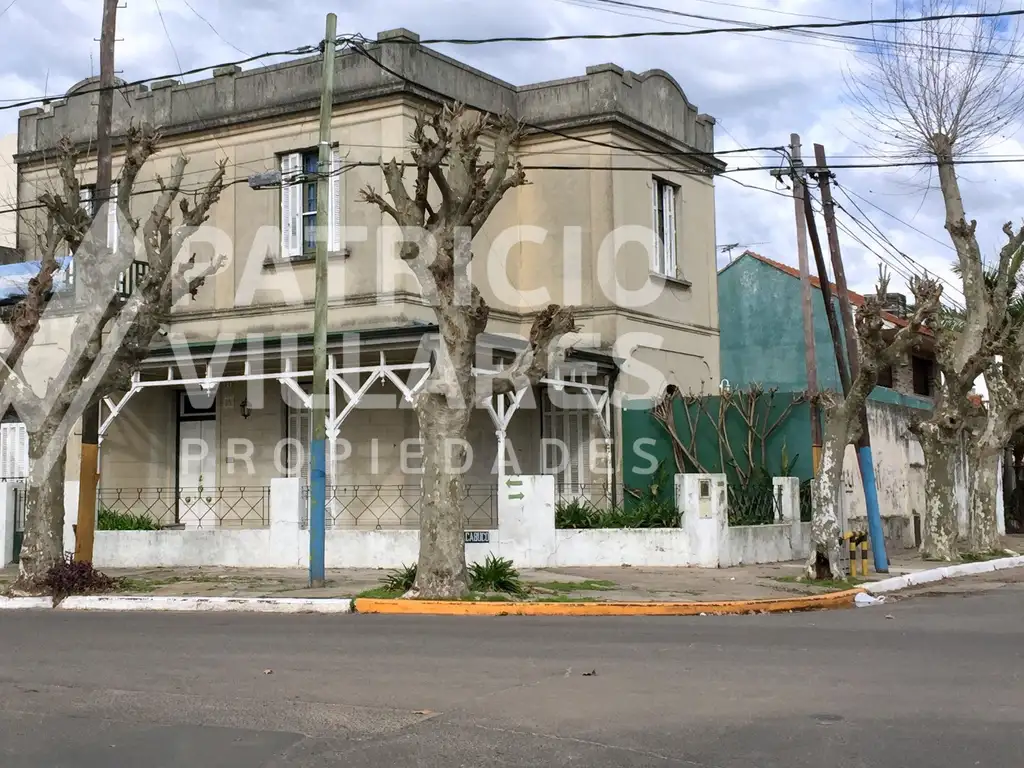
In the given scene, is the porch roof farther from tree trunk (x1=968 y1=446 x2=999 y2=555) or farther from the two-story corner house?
tree trunk (x1=968 y1=446 x2=999 y2=555)

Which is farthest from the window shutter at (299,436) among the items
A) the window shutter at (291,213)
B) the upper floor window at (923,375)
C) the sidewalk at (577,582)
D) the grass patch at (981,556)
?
the upper floor window at (923,375)

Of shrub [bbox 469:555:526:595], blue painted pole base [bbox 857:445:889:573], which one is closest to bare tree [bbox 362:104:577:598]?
shrub [bbox 469:555:526:595]

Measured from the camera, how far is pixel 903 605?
48.0 feet

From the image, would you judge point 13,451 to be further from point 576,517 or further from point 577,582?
point 577,582

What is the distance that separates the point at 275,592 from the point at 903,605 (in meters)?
8.07

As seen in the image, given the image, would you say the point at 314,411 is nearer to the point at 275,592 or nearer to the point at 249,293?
the point at 275,592

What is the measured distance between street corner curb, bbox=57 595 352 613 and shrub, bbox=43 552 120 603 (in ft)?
0.65

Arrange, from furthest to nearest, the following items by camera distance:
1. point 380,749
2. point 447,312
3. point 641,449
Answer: point 641,449 < point 447,312 < point 380,749

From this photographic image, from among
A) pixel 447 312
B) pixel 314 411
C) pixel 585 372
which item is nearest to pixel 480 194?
pixel 447 312

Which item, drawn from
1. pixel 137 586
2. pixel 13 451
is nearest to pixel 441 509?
pixel 137 586

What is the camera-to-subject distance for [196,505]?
2211cm

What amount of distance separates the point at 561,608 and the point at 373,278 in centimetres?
833

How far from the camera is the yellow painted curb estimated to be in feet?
44.1

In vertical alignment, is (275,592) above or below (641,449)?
below
